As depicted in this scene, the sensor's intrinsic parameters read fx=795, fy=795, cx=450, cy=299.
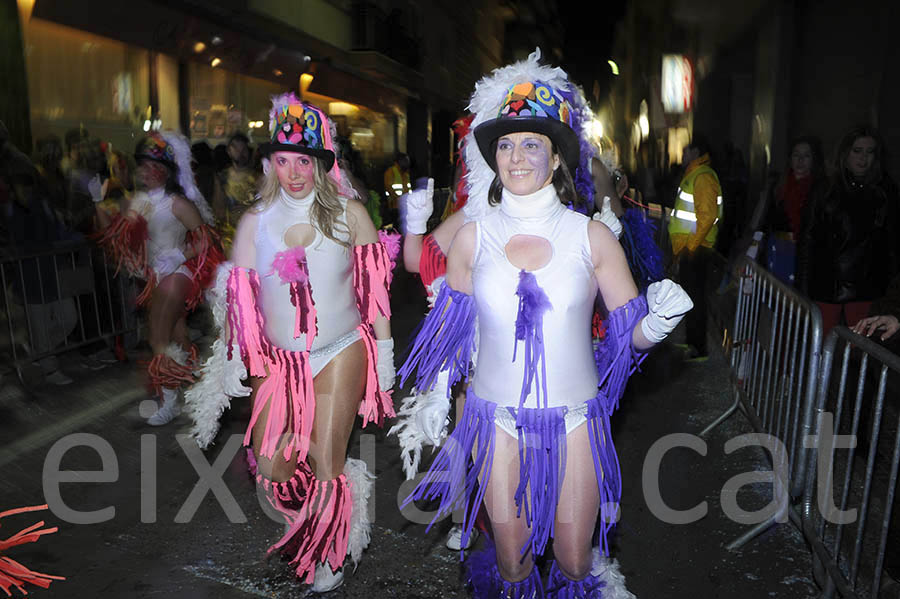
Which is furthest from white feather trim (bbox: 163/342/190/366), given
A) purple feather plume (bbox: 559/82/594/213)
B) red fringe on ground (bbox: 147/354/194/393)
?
purple feather plume (bbox: 559/82/594/213)

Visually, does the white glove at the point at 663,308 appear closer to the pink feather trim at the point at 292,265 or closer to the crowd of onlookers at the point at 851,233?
the pink feather trim at the point at 292,265

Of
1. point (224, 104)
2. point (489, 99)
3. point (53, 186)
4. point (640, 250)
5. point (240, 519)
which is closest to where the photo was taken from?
point (489, 99)

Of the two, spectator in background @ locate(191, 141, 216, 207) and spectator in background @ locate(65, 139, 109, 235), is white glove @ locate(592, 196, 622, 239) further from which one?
spectator in background @ locate(191, 141, 216, 207)

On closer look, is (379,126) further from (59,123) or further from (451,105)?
(59,123)

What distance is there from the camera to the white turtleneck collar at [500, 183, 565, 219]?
2752mm

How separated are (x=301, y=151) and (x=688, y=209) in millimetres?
4734

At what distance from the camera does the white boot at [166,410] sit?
18.9 ft

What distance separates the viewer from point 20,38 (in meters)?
9.62

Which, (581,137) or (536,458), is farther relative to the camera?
(581,137)

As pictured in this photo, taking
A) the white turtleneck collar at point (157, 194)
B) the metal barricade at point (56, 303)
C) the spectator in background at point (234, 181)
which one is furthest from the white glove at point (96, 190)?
the white turtleneck collar at point (157, 194)

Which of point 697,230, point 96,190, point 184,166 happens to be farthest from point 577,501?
point 96,190

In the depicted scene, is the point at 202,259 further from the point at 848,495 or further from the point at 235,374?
the point at 848,495

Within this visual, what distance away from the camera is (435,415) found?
9.36 ft

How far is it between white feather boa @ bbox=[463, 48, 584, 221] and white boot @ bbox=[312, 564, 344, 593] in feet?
5.52
